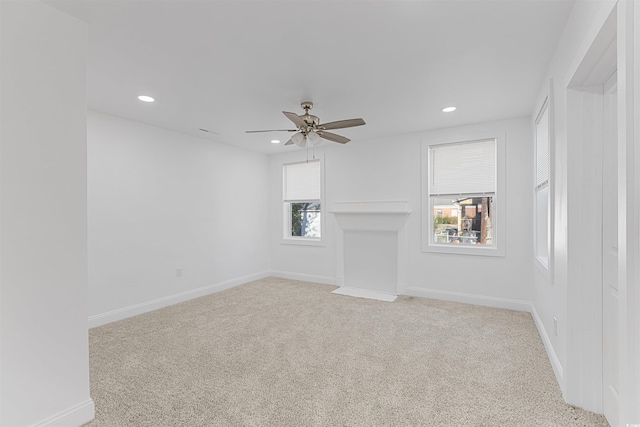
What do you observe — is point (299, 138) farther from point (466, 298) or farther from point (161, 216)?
point (466, 298)

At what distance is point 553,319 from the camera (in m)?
2.43

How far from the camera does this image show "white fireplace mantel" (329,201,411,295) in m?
4.66

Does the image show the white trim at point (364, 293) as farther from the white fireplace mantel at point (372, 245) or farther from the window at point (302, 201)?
the window at point (302, 201)

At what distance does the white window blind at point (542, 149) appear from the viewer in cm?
279

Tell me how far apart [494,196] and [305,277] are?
331 cm

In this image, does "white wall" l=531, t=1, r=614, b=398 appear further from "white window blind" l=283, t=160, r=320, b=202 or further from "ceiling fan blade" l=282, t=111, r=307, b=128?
"white window blind" l=283, t=160, r=320, b=202

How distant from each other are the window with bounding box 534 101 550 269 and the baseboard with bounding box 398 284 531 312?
2.67ft

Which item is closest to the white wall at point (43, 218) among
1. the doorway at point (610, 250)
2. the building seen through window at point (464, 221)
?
the doorway at point (610, 250)

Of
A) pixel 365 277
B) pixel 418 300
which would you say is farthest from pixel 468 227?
pixel 365 277

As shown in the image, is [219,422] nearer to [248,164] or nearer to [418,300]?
[418,300]

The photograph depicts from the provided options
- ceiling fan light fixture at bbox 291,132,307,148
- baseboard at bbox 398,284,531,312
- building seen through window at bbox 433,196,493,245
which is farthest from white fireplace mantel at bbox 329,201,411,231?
ceiling fan light fixture at bbox 291,132,307,148

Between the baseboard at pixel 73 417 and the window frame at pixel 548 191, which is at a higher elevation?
the window frame at pixel 548 191

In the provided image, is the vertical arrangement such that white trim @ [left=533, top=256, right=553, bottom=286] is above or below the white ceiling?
below

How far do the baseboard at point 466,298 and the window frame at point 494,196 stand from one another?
580 mm
